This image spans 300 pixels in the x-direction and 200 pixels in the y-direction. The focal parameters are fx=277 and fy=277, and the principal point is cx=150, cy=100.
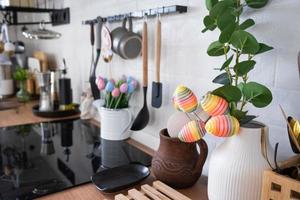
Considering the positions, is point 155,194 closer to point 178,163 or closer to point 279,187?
point 178,163

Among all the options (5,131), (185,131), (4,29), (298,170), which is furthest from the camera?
Result: (4,29)

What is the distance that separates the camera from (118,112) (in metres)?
1.05

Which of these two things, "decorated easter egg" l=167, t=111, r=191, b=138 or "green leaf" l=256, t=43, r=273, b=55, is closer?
"green leaf" l=256, t=43, r=273, b=55

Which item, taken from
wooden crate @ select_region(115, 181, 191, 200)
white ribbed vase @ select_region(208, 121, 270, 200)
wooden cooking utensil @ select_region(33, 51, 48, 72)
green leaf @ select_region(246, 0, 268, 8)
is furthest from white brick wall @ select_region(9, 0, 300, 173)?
wooden cooking utensil @ select_region(33, 51, 48, 72)

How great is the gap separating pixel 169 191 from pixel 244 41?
0.37 meters

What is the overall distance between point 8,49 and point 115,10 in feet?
3.14

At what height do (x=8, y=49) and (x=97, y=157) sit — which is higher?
(x=8, y=49)

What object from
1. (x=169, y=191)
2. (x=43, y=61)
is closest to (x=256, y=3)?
(x=169, y=191)

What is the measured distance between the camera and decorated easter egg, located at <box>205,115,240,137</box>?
523 millimetres

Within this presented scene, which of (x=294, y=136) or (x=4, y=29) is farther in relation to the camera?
(x=4, y=29)

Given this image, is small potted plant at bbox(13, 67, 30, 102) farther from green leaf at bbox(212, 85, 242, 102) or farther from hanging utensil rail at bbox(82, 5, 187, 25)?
green leaf at bbox(212, 85, 242, 102)

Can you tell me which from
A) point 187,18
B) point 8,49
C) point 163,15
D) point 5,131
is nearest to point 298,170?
point 187,18

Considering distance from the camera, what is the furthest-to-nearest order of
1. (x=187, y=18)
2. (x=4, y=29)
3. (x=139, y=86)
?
(x=4, y=29)
(x=139, y=86)
(x=187, y=18)

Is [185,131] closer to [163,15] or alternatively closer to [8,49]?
[163,15]
